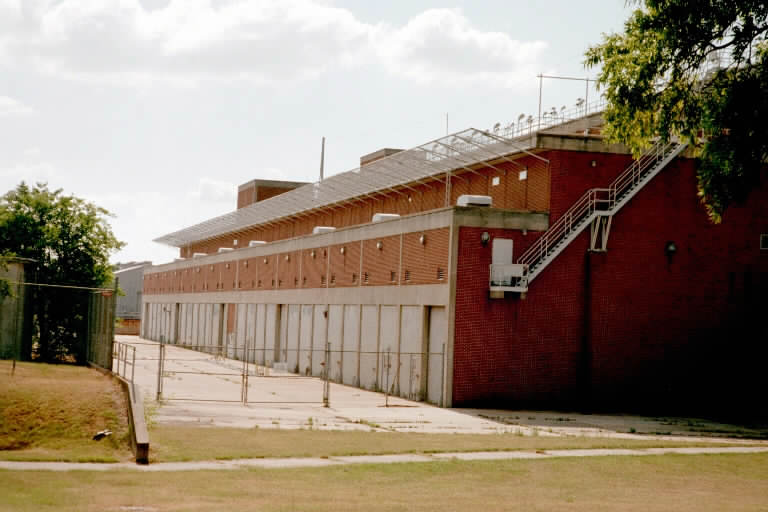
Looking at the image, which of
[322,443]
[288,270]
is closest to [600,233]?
[322,443]

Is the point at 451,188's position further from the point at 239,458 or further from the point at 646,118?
the point at 239,458

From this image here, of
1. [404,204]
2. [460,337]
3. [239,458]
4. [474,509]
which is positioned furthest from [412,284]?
[474,509]

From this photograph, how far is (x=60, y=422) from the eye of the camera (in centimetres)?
2133

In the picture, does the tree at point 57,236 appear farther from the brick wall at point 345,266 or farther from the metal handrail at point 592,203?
the metal handrail at point 592,203

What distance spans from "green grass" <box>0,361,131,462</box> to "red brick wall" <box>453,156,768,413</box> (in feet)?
44.3

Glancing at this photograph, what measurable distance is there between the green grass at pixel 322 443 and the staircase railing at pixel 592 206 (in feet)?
34.3

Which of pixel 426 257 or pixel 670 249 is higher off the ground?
pixel 670 249

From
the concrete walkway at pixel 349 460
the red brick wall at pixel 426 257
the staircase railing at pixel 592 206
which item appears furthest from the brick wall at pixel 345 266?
the concrete walkway at pixel 349 460

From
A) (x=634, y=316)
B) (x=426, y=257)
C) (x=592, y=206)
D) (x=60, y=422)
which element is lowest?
(x=60, y=422)

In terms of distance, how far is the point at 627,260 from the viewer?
36.2 metres

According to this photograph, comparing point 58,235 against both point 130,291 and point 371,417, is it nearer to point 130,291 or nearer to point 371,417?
point 371,417

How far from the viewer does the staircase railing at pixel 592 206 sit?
35.5 m

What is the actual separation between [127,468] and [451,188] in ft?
98.4

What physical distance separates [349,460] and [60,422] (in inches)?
247
